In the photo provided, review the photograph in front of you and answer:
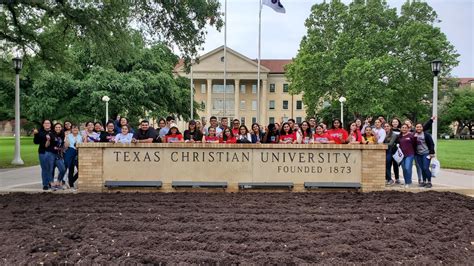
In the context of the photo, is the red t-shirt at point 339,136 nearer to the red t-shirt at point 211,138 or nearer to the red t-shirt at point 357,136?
the red t-shirt at point 357,136

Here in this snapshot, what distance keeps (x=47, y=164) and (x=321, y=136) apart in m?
6.63

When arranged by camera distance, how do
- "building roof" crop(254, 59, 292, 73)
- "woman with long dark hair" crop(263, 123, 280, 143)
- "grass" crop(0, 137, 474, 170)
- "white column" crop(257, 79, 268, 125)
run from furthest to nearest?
"building roof" crop(254, 59, 292, 73)
"white column" crop(257, 79, 268, 125)
"grass" crop(0, 137, 474, 170)
"woman with long dark hair" crop(263, 123, 280, 143)

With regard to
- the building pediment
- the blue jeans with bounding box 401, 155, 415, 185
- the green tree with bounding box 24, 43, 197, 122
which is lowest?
the blue jeans with bounding box 401, 155, 415, 185

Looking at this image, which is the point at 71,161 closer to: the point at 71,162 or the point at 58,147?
the point at 71,162

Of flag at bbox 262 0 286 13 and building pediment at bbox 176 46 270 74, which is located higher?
building pediment at bbox 176 46 270 74

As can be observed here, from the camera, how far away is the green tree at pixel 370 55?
3759 centimetres

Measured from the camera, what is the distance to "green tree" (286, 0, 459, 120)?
1480 inches

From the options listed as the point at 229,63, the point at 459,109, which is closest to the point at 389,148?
the point at 229,63

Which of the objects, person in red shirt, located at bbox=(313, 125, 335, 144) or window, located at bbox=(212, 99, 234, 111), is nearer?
person in red shirt, located at bbox=(313, 125, 335, 144)

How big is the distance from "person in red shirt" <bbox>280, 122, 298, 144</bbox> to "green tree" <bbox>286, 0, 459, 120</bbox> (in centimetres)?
2820

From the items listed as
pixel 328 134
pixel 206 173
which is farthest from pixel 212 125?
pixel 328 134

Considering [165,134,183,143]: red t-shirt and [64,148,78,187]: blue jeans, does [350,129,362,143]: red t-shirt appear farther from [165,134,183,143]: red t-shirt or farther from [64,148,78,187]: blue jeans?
[64,148,78,187]: blue jeans

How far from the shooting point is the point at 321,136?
1044 centimetres

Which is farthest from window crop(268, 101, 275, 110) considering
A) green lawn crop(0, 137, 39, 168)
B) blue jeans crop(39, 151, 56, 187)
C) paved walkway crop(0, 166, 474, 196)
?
blue jeans crop(39, 151, 56, 187)
